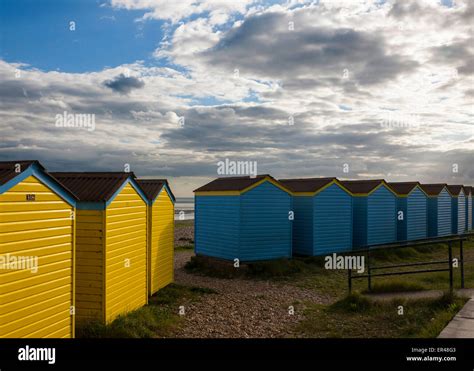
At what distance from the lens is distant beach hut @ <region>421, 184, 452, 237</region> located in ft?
87.1

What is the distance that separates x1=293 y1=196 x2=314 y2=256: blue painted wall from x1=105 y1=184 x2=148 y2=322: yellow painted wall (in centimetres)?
906

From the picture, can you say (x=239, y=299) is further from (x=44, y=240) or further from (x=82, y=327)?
(x=44, y=240)

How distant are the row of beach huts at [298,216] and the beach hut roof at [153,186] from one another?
380 cm

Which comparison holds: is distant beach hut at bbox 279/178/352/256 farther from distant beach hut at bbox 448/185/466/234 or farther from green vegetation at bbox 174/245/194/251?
distant beach hut at bbox 448/185/466/234

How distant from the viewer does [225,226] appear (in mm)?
16844

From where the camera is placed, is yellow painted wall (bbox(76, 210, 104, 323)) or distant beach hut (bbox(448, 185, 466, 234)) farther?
distant beach hut (bbox(448, 185, 466, 234))

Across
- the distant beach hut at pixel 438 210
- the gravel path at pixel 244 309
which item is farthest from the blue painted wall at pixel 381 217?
the gravel path at pixel 244 309

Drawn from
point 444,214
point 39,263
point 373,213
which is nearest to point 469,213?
point 444,214

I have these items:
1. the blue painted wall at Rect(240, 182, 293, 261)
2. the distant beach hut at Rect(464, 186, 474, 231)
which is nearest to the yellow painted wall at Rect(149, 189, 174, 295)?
the blue painted wall at Rect(240, 182, 293, 261)

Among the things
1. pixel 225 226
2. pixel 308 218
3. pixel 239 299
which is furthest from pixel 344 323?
pixel 308 218

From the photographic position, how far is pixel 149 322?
9.17 m
